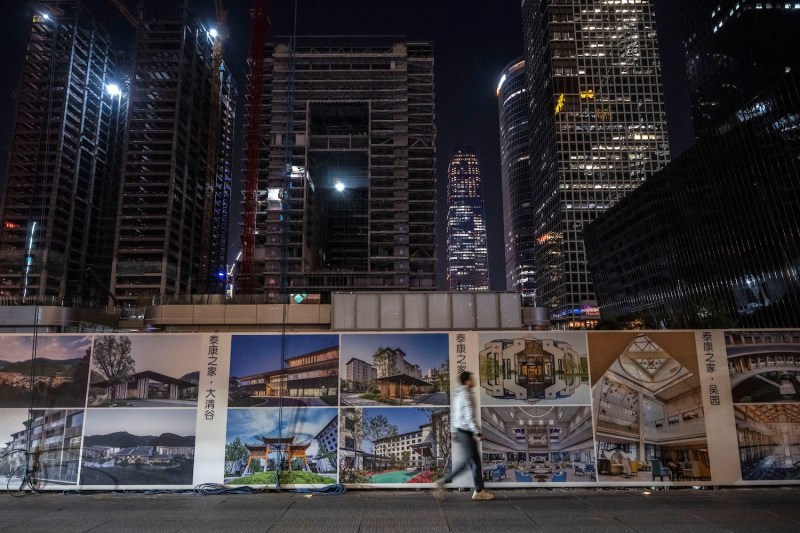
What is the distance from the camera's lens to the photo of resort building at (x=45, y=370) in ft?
22.1

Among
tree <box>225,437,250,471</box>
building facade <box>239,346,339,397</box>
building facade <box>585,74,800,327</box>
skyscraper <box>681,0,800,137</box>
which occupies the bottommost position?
tree <box>225,437,250,471</box>

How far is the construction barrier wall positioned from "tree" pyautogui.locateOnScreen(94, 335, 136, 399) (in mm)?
18

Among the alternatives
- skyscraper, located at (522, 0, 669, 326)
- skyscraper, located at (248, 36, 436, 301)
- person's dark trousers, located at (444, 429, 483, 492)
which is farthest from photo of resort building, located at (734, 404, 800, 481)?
skyscraper, located at (522, 0, 669, 326)

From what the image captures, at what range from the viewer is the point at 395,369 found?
6922mm

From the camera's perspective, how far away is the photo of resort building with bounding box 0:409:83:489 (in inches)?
257

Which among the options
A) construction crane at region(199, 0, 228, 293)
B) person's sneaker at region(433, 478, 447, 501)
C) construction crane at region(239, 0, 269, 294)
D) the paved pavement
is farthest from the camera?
construction crane at region(199, 0, 228, 293)

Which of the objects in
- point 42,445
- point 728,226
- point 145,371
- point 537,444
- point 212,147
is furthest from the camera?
point 212,147

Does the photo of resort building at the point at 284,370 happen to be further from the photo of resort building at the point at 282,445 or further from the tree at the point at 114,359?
the tree at the point at 114,359

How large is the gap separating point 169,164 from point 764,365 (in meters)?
127

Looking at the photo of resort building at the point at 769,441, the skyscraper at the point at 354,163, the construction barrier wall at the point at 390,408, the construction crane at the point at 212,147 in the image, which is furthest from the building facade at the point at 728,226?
the construction crane at the point at 212,147

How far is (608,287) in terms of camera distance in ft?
275

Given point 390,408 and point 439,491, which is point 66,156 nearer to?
point 390,408

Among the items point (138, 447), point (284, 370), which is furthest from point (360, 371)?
point (138, 447)

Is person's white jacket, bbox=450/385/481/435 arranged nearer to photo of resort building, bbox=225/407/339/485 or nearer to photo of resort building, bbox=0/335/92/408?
photo of resort building, bbox=225/407/339/485
